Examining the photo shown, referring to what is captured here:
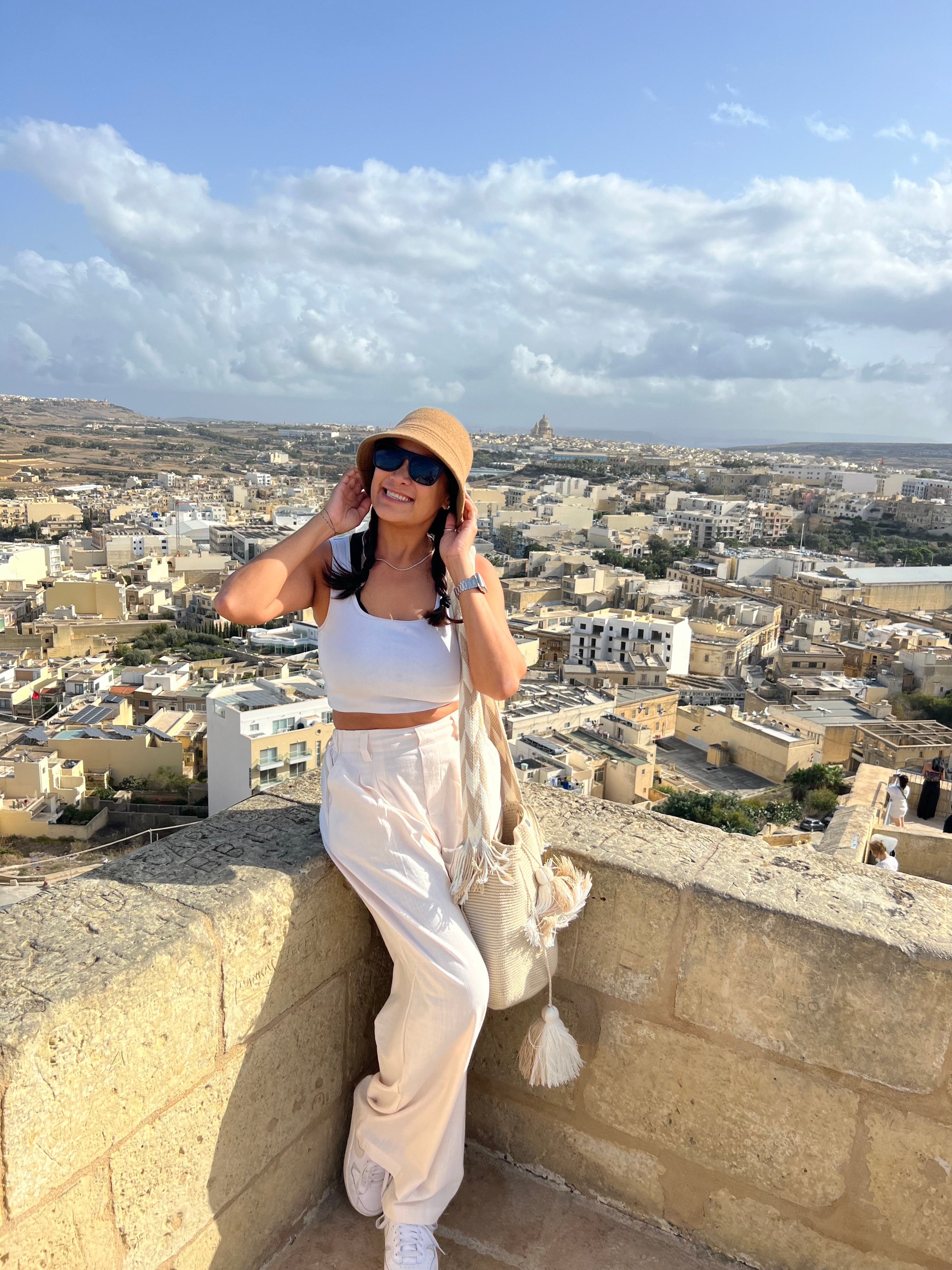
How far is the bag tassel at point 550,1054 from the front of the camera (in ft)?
4.00

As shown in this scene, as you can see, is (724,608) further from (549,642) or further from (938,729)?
(938,729)

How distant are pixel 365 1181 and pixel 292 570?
799mm

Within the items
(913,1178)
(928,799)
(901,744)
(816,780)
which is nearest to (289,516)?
(901,744)

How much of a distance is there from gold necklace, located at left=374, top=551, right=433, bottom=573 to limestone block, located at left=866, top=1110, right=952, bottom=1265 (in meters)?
0.87

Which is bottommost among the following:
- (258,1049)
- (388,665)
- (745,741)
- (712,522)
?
(745,741)

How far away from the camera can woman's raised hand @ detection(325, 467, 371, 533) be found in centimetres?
129

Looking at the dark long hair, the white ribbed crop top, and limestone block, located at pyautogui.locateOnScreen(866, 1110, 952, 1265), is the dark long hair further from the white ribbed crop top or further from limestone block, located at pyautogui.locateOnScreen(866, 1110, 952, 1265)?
limestone block, located at pyautogui.locateOnScreen(866, 1110, 952, 1265)

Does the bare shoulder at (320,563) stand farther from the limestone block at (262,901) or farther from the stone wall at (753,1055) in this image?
the stone wall at (753,1055)

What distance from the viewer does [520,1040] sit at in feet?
4.35

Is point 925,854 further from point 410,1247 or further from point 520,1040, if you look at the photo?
point 410,1247

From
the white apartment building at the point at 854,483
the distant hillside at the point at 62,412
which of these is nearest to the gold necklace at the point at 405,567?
the white apartment building at the point at 854,483

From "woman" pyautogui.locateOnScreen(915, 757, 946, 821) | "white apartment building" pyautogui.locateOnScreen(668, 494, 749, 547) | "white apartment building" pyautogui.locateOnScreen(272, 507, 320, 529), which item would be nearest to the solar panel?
"woman" pyautogui.locateOnScreen(915, 757, 946, 821)

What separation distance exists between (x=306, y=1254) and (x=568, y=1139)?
0.37 meters

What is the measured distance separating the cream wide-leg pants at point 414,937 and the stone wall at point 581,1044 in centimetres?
10
